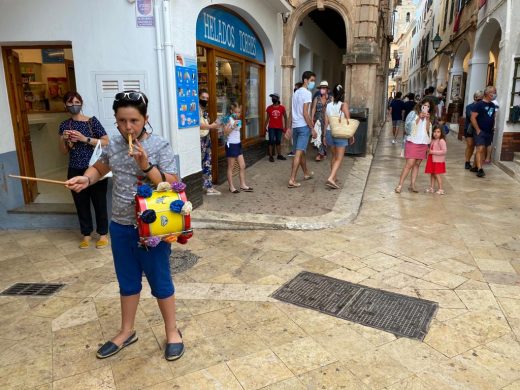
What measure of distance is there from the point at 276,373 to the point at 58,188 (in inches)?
198

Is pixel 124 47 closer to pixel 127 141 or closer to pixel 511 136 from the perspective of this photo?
pixel 127 141

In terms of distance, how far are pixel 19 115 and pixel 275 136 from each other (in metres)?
5.39

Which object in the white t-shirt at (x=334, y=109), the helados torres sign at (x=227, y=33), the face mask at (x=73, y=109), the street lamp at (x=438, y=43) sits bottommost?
the white t-shirt at (x=334, y=109)

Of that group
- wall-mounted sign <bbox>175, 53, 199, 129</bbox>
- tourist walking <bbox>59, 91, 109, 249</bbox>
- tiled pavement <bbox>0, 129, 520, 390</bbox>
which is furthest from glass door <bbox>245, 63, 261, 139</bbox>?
tourist walking <bbox>59, 91, 109, 249</bbox>

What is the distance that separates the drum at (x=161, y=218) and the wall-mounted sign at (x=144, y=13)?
3.12 metres

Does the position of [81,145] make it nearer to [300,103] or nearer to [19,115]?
[19,115]

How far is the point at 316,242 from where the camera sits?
4.71 meters

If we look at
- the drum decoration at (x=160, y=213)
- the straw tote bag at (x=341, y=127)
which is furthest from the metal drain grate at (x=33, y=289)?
the straw tote bag at (x=341, y=127)

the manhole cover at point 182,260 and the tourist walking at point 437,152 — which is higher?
the tourist walking at point 437,152

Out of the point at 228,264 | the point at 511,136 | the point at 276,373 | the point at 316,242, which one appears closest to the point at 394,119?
the point at 511,136

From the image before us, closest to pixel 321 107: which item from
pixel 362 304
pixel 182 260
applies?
pixel 182 260

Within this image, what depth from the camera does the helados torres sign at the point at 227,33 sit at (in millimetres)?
6301

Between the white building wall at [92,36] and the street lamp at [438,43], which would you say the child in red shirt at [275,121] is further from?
the street lamp at [438,43]

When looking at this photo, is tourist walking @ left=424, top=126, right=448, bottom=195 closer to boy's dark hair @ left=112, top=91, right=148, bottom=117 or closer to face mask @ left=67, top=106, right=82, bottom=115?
face mask @ left=67, top=106, right=82, bottom=115
